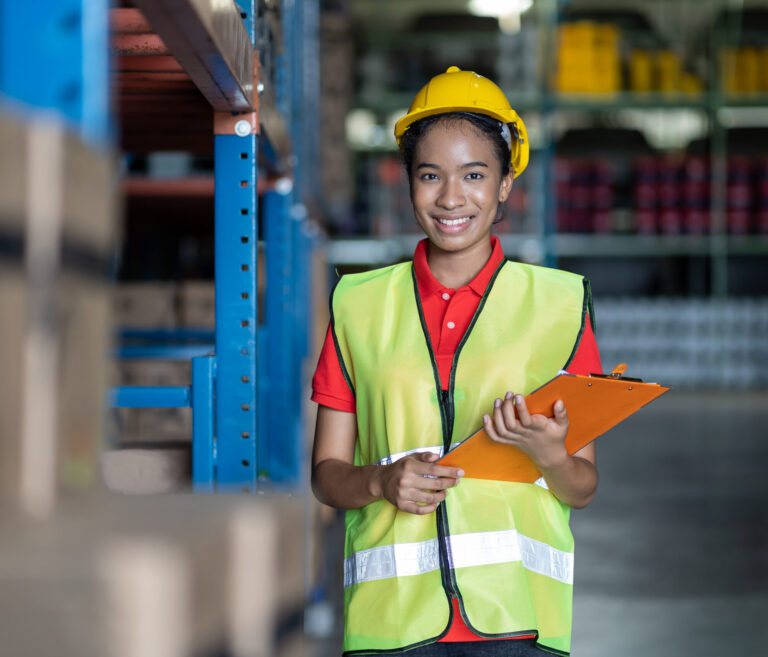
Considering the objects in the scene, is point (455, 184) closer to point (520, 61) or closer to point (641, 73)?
point (520, 61)

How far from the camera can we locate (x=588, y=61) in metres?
10.2

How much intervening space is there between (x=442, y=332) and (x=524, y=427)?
26 centimetres

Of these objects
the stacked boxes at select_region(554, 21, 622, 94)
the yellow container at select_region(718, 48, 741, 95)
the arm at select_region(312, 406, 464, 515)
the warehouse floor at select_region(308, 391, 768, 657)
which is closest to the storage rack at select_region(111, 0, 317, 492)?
the arm at select_region(312, 406, 464, 515)

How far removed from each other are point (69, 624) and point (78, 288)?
0.77 feet

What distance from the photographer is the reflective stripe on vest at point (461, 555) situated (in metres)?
1.37

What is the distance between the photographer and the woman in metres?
1.34

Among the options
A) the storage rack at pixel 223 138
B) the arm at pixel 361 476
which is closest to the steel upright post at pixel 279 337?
the storage rack at pixel 223 138

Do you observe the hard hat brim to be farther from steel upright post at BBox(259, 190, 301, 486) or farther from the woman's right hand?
steel upright post at BBox(259, 190, 301, 486)

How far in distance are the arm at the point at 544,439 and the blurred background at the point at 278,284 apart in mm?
375

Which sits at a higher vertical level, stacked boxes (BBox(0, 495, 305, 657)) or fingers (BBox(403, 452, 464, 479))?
stacked boxes (BBox(0, 495, 305, 657))

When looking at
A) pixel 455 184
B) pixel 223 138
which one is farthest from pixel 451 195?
pixel 223 138

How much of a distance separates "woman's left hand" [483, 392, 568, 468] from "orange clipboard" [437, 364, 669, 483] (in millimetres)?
14

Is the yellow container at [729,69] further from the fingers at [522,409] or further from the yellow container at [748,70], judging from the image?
the fingers at [522,409]

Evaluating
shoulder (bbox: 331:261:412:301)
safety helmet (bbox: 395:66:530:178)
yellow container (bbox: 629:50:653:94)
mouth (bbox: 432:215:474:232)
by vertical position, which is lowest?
shoulder (bbox: 331:261:412:301)
